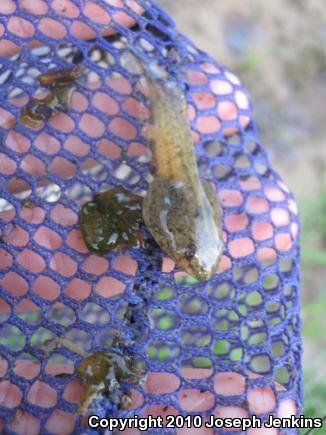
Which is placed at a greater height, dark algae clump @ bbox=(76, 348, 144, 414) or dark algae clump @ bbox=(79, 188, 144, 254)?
dark algae clump @ bbox=(79, 188, 144, 254)

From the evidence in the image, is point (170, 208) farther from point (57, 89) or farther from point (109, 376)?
point (109, 376)

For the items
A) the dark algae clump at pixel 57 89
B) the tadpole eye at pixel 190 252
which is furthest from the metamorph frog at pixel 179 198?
the dark algae clump at pixel 57 89

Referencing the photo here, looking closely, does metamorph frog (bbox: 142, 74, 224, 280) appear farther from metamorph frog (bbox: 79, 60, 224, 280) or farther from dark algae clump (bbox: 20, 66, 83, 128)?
dark algae clump (bbox: 20, 66, 83, 128)

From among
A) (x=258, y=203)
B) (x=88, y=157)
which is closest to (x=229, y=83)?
(x=258, y=203)

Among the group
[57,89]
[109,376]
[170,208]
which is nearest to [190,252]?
[170,208]

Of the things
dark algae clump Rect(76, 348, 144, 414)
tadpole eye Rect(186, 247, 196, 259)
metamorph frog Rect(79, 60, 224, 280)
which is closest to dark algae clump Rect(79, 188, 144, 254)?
metamorph frog Rect(79, 60, 224, 280)
